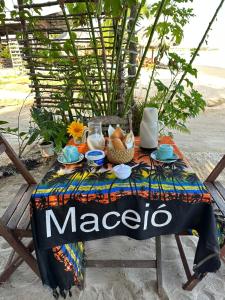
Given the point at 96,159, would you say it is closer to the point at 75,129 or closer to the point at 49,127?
the point at 75,129

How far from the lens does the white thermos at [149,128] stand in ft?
4.52

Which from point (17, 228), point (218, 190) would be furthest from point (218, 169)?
point (17, 228)

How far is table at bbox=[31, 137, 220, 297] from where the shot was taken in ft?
3.46

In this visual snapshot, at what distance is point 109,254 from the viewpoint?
172 cm

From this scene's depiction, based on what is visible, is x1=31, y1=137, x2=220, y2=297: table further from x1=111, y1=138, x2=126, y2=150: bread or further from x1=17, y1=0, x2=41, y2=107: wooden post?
x1=17, y1=0, x2=41, y2=107: wooden post

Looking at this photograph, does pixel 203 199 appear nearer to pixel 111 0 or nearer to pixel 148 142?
pixel 148 142

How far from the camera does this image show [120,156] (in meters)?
1.26

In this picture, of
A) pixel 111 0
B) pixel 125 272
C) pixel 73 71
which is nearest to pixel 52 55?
pixel 73 71

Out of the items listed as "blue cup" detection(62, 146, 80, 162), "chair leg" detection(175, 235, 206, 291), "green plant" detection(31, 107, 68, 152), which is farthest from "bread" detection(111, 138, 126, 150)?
"green plant" detection(31, 107, 68, 152)

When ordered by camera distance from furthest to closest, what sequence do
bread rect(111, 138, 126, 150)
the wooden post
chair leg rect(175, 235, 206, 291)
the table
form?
the wooden post < chair leg rect(175, 235, 206, 291) < bread rect(111, 138, 126, 150) < the table

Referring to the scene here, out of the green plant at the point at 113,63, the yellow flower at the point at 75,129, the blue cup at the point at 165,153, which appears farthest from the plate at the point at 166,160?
the green plant at the point at 113,63

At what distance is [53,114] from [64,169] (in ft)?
7.21

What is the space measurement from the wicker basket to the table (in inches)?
3.7

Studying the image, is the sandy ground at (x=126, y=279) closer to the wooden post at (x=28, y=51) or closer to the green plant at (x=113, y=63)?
the green plant at (x=113, y=63)
